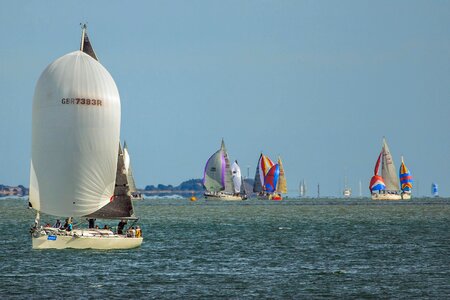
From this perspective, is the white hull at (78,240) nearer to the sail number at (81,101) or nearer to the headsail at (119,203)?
the headsail at (119,203)

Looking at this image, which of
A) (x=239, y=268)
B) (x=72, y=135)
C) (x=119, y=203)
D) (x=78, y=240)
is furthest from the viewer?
(x=119, y=203)

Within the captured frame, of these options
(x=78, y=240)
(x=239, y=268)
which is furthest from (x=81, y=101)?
(x=239, y=268)

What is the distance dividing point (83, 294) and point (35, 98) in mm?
23338

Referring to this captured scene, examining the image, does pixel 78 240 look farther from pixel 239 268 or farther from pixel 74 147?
pixel 239 268

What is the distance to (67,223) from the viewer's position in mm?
71375

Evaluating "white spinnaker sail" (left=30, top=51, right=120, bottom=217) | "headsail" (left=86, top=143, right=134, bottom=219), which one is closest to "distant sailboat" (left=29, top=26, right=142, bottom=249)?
"white spinnaker sail" (left=30, top=51, right=120, bottom=217)

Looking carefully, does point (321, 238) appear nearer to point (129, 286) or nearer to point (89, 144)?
point (89, 144)

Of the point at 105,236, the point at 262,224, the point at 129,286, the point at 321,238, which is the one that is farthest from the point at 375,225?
the point at 129,286

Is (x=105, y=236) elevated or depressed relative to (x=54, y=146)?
depressed

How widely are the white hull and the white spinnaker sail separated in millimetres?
1543

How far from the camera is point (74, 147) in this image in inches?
2714

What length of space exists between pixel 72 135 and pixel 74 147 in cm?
81

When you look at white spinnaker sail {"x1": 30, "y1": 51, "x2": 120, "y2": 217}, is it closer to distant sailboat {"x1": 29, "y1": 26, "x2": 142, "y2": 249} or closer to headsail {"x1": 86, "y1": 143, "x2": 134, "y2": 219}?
distant sailboat {"x1": 29, "y1": 26, "x2": 142, "y2": 249}

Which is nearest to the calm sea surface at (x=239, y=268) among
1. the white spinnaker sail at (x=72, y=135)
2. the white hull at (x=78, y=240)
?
the white hull at (x=78, y=240)
